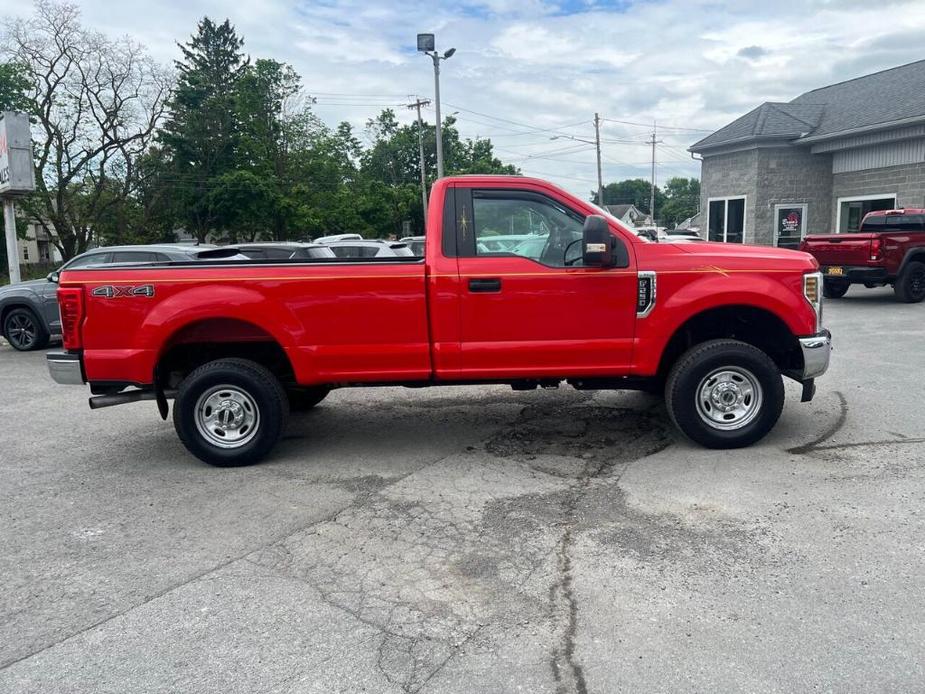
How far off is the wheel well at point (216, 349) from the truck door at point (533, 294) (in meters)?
1.63

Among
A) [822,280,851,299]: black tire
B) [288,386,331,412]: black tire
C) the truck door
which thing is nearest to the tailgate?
[822,280,851,299]: black tire

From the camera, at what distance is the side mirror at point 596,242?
511cm

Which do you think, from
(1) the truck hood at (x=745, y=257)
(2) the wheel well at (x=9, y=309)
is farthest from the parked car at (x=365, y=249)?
(1) the truck hood at (x=745, y=257)

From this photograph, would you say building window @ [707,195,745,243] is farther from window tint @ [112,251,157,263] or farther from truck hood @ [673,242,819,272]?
truck hood @ [673,242,819,272]

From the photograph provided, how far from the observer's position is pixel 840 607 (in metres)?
3.32

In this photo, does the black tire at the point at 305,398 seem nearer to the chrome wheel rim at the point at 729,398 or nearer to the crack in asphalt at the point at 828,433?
the chrome wheel rim at the point at 729,398

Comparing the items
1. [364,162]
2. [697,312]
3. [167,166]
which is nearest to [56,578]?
[697,312]

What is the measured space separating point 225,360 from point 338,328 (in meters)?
0.97

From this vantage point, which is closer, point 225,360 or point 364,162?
point 225,360

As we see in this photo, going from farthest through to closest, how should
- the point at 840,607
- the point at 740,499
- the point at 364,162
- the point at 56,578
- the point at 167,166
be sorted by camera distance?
the point at 364,162 → the point at 167,166 → the point at 740,499 → the point at 56,578 → the point at 840,607

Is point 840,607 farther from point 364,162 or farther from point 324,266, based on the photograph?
point 364,162

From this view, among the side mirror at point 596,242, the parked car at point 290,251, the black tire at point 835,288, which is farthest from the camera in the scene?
the black tire at point 835,288

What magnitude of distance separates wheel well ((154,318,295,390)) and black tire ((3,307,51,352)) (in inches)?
310

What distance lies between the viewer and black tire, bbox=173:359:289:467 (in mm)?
5500
